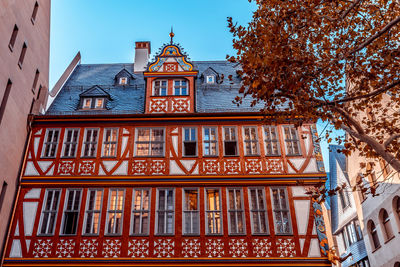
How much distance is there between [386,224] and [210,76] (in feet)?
41.5

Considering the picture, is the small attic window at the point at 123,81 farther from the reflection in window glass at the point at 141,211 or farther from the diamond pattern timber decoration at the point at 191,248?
the diamond pattern timber decoration at the point at 191,248

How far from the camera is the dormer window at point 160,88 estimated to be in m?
20.6

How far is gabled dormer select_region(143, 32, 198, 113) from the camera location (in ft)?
65.6

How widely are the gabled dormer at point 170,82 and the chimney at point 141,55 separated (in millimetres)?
4964

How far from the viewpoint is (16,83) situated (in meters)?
18.1

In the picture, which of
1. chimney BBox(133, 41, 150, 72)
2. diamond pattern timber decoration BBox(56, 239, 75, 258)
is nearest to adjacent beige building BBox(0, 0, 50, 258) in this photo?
diamond pattern timber decoration BBox(56, 239, 75, 258)

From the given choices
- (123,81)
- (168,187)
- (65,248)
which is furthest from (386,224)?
(123,81)

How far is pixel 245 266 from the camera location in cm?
1586

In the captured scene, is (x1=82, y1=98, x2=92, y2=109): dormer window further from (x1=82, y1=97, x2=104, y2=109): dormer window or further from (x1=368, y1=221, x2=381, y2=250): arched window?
(x1=368, y1=221, x2=381, y2=250): arched window

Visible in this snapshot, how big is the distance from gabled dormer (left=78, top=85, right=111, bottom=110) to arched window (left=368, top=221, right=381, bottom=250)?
1634 cm

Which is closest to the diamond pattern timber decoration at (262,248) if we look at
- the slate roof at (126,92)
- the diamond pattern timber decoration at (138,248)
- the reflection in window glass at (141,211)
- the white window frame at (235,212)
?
the white window frame at (235,212)

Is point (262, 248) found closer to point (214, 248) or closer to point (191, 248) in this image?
point (214, 248)

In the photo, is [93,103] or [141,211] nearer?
[141,211]

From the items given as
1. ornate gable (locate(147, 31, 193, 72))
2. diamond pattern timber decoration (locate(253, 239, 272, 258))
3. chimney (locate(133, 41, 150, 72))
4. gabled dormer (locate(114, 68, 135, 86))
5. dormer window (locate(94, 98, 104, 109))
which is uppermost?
chimney (locate(133, 41, 150, 72))
